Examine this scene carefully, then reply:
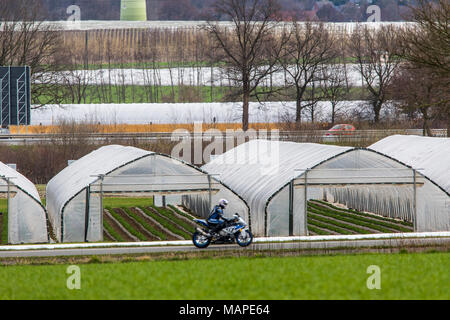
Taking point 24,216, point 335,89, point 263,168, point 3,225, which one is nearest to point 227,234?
point 24,216

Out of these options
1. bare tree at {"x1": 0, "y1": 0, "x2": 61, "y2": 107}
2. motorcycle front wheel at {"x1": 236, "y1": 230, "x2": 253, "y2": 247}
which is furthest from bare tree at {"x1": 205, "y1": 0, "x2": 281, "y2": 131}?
motorcycle front wheel at {"x1": 236, "y1": 230, "x2": 253, "y2": 247}

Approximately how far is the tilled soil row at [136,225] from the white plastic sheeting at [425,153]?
9.28 meters

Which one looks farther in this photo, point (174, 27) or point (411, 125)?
point (174, 27)

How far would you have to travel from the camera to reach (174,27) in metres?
114

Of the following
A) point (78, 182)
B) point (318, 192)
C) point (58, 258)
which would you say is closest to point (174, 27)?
point (318, 192)

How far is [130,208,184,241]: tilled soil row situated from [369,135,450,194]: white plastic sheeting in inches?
337

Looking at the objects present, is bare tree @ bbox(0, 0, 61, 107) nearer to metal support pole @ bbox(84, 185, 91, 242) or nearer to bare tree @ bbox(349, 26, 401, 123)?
bare tree @ bbox(349, 26, 401, 123)

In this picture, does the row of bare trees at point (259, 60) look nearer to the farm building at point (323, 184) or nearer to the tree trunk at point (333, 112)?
the tree trunk at point (333, 112)

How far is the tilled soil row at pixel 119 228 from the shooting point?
26.5 meters

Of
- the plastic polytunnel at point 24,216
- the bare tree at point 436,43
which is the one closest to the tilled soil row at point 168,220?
the plastic polytunnel at point 24,216

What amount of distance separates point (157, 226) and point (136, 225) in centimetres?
97
